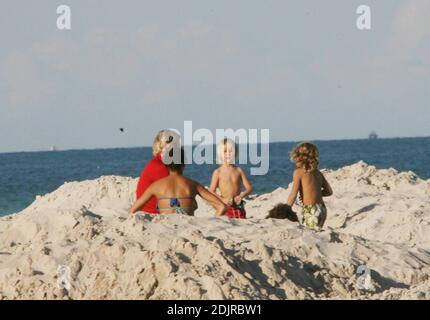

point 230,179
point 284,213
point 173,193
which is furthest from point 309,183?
point 173,193

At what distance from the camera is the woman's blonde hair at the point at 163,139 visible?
11156 millimetres

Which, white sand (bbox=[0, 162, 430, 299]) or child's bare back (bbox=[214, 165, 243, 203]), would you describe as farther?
child's bare back (bbox=[214, 165, 243, 203])

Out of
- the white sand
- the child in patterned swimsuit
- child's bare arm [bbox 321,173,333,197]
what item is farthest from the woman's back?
child's bare arm [bbox 321,173,333,197]

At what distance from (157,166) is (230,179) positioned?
1.48 meters

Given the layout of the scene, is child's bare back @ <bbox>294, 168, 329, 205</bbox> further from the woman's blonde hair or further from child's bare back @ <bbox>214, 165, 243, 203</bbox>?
the woman's blonde hair

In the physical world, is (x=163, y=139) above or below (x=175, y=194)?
above

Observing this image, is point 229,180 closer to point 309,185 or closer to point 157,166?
point 309,185

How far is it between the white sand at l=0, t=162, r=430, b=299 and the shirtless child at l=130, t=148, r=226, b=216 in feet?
0.88

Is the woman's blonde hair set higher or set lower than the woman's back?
higher

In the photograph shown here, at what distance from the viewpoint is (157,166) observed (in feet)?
37.7

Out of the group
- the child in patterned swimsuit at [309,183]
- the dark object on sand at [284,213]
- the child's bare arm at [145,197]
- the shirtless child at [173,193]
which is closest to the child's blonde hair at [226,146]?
the child in patterned swimsuit at [309,183]

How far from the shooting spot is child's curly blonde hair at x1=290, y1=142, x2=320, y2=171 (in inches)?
489

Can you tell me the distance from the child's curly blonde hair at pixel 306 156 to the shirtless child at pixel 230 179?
0.66m

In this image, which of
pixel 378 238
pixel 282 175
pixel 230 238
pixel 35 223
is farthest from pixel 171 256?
pixel 282 175
